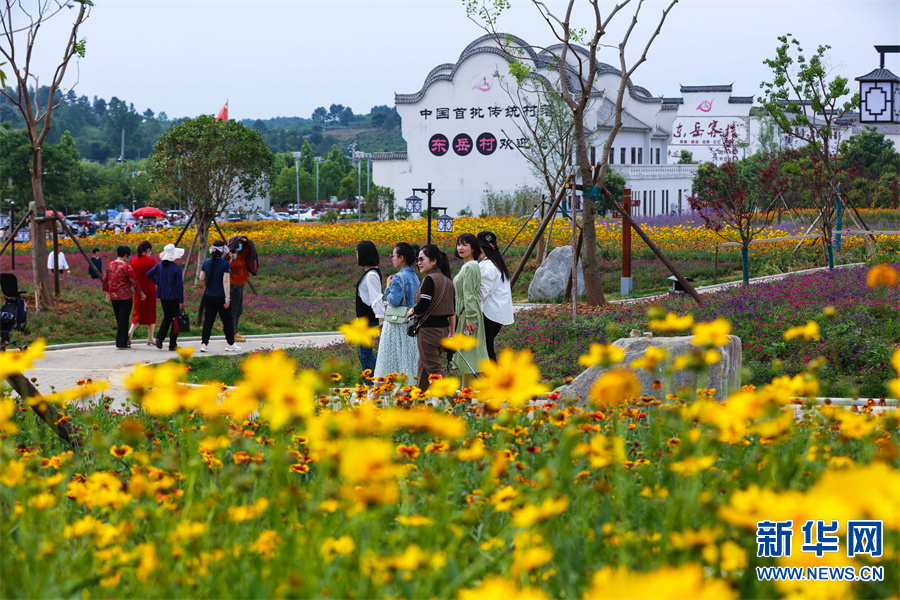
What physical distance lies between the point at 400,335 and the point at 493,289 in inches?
34.6

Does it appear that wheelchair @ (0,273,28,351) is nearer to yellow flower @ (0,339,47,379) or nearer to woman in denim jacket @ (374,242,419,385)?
woman in denim jacket @ (374,242,419,385)

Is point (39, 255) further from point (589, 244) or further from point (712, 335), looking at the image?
point (712, 335)

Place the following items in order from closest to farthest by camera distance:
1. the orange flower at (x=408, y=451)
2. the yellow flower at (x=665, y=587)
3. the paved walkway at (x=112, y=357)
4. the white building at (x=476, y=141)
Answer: the yellow flower at (x=665, y=587) → the orange flower at (x=408, y=451) → the paved walkway at (x=112, y=357) → the white building at (x=476, y=141)

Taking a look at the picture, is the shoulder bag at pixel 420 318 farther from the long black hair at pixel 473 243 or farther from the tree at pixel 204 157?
the tree at pixel 204 157

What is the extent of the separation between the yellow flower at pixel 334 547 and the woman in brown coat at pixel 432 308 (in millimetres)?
4477

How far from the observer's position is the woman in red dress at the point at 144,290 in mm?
11547

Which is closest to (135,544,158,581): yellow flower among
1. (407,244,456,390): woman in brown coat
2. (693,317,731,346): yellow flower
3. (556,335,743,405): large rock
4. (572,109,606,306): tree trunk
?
(693,317,731,346): yellow flower

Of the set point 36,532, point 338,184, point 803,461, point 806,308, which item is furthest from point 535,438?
point 338,184

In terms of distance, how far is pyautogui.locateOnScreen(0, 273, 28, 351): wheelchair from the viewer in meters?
11.5

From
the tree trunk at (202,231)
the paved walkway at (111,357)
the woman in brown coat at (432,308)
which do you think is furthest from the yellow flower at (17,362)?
the tree trunk at (202,231)

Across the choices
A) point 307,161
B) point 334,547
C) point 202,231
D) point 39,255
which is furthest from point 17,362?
point 307,161

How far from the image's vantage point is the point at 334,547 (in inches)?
86.8

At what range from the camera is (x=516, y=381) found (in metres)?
2.26

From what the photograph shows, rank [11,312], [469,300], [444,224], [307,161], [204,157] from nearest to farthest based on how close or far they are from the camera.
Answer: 1. [469,300]
2. [11,312]
3. [444,224]
4. [204,157]
5. [307,161]
